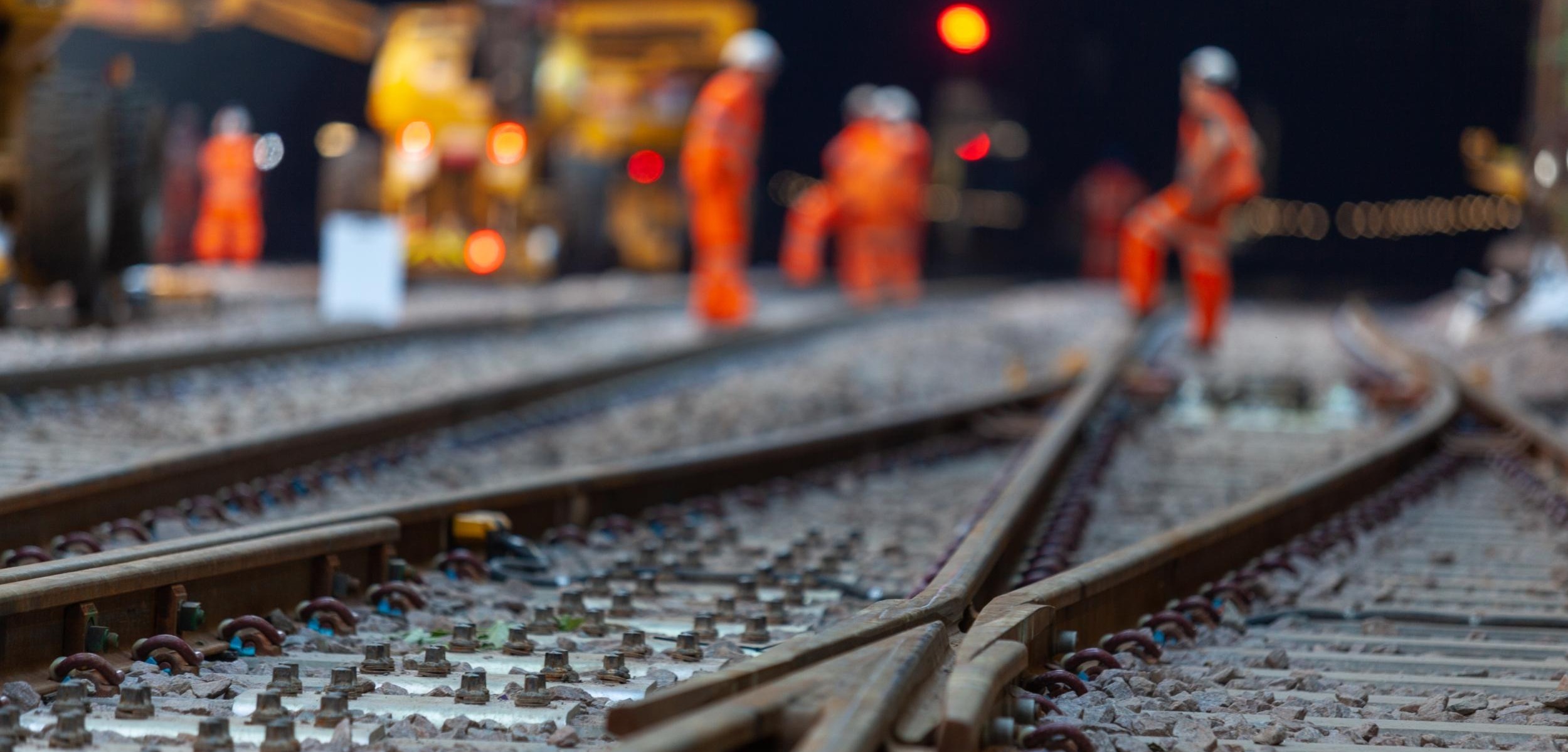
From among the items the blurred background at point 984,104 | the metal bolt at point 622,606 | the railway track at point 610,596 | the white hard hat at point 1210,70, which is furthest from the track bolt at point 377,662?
the blurred background at point 984,104

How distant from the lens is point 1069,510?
4.81 metres

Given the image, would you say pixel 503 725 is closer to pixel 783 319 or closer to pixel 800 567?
pixel 800 567

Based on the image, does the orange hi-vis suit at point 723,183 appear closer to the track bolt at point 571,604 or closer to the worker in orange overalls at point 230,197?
the worker in orange overalls at point 230,197

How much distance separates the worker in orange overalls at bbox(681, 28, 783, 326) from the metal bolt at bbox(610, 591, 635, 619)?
30.5 ft

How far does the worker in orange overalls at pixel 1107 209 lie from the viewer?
28.0 metres

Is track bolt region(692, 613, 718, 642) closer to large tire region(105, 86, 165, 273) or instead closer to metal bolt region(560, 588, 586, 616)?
metal bolt region(560, 588, 586, 616)

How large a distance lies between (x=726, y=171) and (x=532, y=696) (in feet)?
33.5

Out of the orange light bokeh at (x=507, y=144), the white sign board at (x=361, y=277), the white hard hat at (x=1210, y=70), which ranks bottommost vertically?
the white sign board at (x=361, y=277)

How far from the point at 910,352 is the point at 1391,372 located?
2950 millimetres

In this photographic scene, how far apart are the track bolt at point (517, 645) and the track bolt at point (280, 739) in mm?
759

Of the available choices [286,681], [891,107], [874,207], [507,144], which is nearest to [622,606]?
[286,681]

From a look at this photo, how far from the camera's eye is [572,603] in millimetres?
3449

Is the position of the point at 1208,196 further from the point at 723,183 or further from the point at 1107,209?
the point at 1107,209

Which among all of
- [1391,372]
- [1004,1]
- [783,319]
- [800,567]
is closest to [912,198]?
[783,319]
